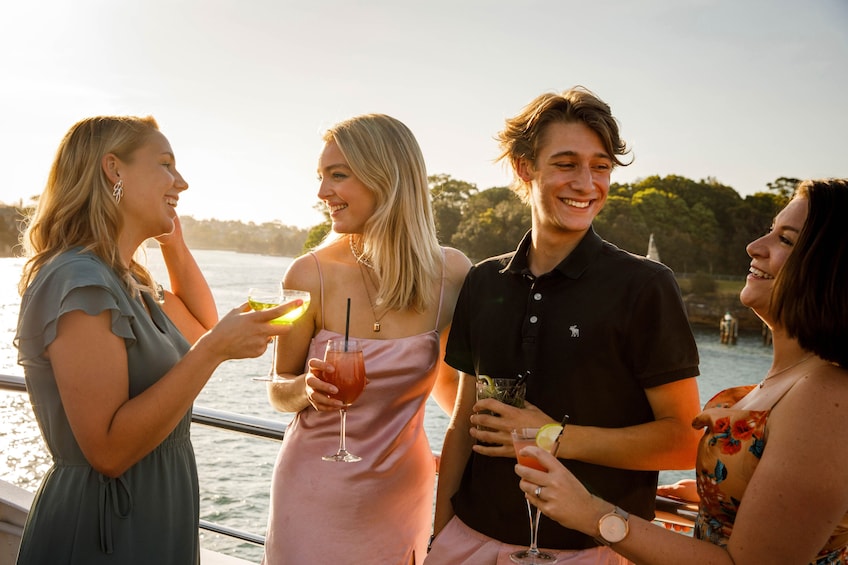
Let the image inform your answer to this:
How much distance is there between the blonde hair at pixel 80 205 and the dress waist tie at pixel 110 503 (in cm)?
63

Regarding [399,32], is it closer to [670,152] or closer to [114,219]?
[670,152]

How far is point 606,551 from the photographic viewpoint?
2.34m

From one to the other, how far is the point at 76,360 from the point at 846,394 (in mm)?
2061

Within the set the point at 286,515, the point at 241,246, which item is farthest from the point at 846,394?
the point at 241,246

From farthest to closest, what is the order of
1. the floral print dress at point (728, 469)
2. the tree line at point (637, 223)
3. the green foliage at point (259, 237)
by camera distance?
the tree line at point (637, 223), the green foliage at point (259, 237), the floral print dress at point (728, 469)

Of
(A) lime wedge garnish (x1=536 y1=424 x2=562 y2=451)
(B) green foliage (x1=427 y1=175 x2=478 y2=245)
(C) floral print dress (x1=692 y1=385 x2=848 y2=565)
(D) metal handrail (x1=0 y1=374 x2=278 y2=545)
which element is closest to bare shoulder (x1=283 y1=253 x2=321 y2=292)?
(D) metal handrail (x1=0 y1=374 x2=278 y2=545)

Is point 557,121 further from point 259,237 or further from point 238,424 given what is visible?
point 259,237

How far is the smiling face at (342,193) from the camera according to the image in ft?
10.2

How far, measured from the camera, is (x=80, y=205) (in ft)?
8.13

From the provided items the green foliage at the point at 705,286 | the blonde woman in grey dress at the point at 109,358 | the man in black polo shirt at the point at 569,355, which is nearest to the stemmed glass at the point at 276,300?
the blonde woman in grey dress at the point at 109,358

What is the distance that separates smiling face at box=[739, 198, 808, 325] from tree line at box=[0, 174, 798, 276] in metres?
61.5

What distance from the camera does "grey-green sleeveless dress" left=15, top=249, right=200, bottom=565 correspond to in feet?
7.38

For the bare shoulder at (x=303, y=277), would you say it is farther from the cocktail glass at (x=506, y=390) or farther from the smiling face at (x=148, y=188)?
the cocktail glass at (x=506, y=390)

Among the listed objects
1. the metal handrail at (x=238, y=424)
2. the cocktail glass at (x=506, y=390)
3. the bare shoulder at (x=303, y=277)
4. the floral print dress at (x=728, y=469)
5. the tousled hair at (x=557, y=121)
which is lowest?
the metal handrail at (x=238, y=424)
